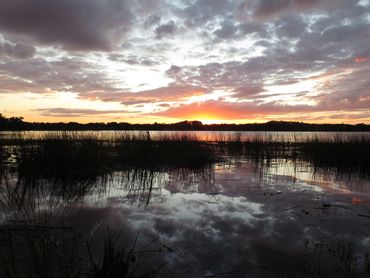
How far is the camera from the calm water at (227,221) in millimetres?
3768

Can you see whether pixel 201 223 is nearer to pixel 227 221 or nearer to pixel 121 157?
pixel 227 221

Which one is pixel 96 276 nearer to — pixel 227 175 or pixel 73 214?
pixel 73 214

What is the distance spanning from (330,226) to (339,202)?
208cm

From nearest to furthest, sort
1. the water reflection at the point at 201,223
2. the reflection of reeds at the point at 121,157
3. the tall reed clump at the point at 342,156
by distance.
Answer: the water reflection at the point at 201,223, the reflection of reeds at the point at 121,157, the tall reed clump at the point at 342,156

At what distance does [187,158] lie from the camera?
48.4 ft

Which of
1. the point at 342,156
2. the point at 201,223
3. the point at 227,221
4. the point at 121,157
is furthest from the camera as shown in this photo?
the point at 342,156

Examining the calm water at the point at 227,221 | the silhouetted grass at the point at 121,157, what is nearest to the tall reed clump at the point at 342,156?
the silhouetted grass at the point at 121,157

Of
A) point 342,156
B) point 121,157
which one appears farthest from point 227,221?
point 342,156

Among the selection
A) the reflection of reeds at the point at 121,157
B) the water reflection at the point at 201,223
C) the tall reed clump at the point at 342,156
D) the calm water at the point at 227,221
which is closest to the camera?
the water reflection at the point at 201,223

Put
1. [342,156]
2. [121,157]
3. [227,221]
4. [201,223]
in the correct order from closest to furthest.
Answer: [201,223] → [227,221] → [121,157] → [342,156]

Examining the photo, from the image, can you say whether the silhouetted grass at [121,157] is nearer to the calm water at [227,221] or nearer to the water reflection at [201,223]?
the water reflection at [201,223]

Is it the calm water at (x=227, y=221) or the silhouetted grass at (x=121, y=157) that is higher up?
the silhouetted grass at (x=121, y=157)

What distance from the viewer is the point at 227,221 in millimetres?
5469

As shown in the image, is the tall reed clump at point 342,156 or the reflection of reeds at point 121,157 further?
the tall reed clump at point 342,156
